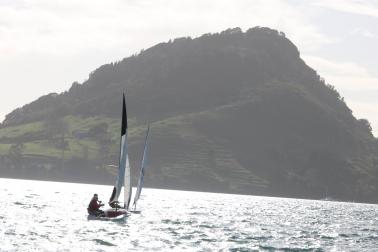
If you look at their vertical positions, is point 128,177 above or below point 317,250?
above

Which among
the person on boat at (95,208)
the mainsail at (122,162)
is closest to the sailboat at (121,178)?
the mainsail at (122,162)

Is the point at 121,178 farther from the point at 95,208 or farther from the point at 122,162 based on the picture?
the point at 95,208

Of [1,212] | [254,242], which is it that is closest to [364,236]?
[254,242]

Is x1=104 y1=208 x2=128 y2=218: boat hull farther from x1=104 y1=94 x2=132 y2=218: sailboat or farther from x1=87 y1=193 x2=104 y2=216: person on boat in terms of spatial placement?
x1=87 y1=193 x2=104 y2=216: person on boat

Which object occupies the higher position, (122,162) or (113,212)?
(122,162)

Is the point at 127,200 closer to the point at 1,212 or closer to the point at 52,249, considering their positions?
the point at 1,212

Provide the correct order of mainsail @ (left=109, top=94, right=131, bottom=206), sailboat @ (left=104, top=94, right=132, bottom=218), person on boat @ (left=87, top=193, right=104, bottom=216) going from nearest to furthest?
1. person on boat @ (left=87, top=193, right=104, bottom=216)
2. sailboat @ (left=104, top=94, right=132, bottom=218)
3. mainsail @ (left=109, top=94, right=131, bottom=206)

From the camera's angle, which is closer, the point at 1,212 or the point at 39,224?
the point at 39,224

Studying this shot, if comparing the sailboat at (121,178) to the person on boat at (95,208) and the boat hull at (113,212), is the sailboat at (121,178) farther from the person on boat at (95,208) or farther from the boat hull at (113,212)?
the person on boat at (95,208)

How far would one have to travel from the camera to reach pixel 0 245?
167ft

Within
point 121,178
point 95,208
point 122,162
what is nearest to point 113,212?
point 95,208

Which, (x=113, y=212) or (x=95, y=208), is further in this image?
(x=113, y=212)

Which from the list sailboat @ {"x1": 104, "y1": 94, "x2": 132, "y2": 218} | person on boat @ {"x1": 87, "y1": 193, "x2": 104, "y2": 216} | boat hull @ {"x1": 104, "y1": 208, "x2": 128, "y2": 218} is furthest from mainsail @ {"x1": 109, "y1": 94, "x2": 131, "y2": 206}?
person on boat @ {"x1": 87, "y1": 193, "x2": 104, "y2": 216}

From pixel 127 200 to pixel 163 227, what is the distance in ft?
50.1
